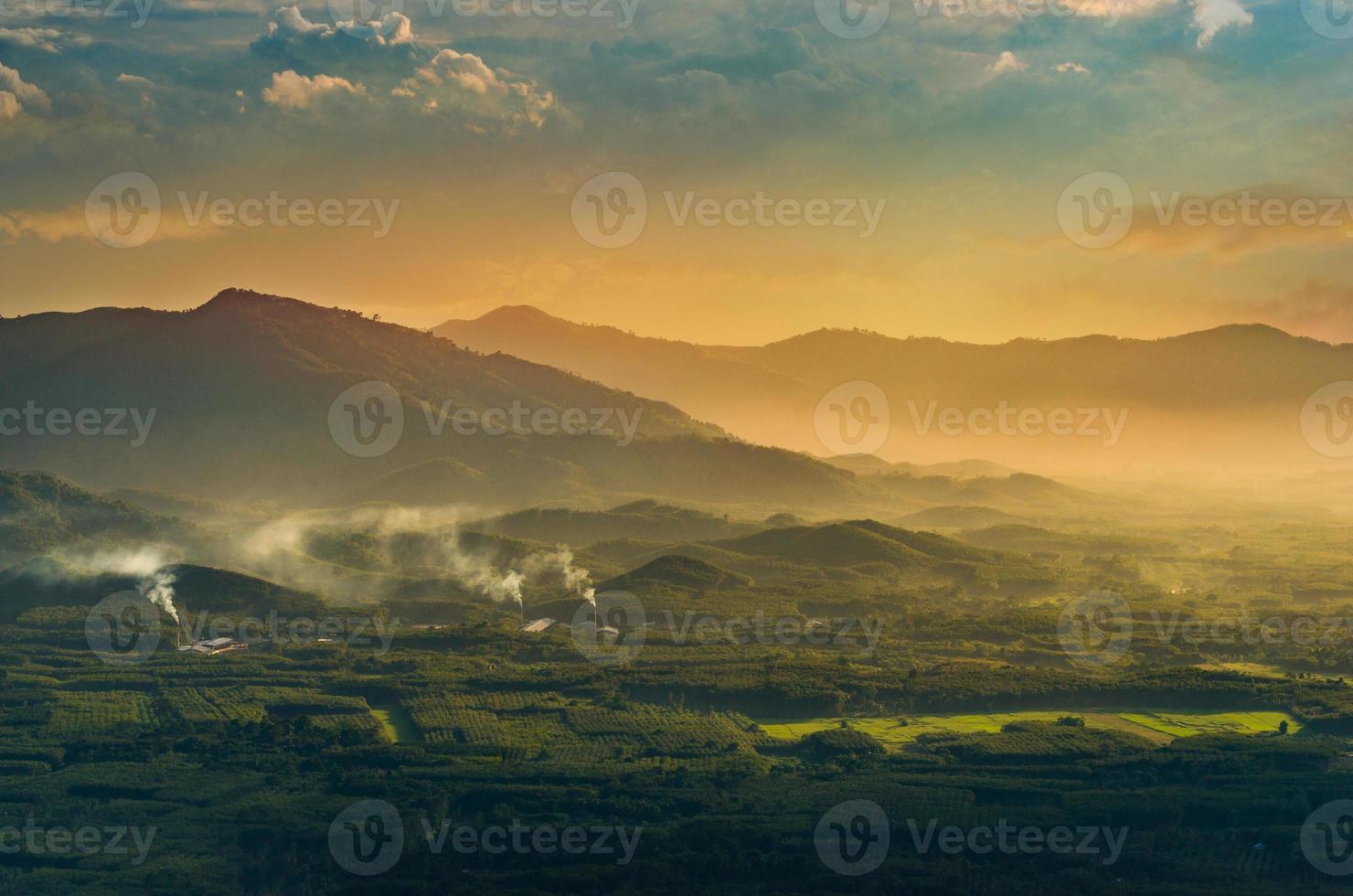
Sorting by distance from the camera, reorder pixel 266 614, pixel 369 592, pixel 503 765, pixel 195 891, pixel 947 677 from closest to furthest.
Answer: pixel 195 891 < pixel 503 765 < pixel 947 677 < pixel 266 614 < pixel 369 592

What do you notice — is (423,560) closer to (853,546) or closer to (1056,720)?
(853,546)

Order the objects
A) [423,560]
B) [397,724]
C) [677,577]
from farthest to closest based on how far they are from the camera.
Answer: [423,560] → [677,577] → [397,724]

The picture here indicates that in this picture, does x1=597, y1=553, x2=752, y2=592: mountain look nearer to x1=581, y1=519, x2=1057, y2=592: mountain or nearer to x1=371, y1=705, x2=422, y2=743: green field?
x1=581, y1=519, x2=1057, y2=592: mountain

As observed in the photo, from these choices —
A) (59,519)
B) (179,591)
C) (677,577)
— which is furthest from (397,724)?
(59,519)

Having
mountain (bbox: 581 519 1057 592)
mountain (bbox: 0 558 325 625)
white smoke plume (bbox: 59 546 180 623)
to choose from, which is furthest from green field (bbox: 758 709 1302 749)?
white smoke plume (bbox: 59 546 180 623)

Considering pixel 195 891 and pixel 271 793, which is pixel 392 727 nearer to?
pixel 271 793

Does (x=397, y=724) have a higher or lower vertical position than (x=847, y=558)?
lower

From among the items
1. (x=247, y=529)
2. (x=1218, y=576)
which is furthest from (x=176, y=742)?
(x=1218, y=576)

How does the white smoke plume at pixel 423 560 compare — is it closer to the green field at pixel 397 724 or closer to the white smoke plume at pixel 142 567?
the white smoke plume at pixel 142 567
